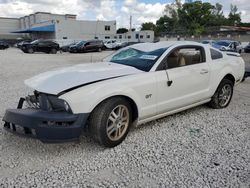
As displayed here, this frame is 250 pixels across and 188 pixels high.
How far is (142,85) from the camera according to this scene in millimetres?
3877

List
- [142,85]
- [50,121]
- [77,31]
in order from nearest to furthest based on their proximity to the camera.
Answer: [50,121]
[142,85]
[77,31]

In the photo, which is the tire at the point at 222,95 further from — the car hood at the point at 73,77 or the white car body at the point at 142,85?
the car hood at the point at 73,77

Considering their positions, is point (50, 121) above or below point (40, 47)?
above

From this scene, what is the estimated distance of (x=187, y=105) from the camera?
4.74m

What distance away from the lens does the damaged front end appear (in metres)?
3.22

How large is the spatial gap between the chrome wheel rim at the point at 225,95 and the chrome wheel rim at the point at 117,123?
103 inches

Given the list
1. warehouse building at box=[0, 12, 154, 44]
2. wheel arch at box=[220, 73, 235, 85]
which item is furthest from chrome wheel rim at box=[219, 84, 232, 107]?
warehouse building at box=[0, 12, 154, 44]

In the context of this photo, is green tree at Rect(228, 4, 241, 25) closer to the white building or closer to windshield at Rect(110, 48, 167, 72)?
the white building

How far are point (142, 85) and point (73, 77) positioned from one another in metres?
1.01

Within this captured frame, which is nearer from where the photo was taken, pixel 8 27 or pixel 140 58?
pixel 140 58

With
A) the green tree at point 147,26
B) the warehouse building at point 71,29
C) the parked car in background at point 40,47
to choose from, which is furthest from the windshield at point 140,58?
the green tree at point 147,26

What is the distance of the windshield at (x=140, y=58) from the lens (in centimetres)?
420

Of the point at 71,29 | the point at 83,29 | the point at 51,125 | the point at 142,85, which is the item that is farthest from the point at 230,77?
the point at 83,29

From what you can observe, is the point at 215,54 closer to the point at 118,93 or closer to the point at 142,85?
the point at 142,85
